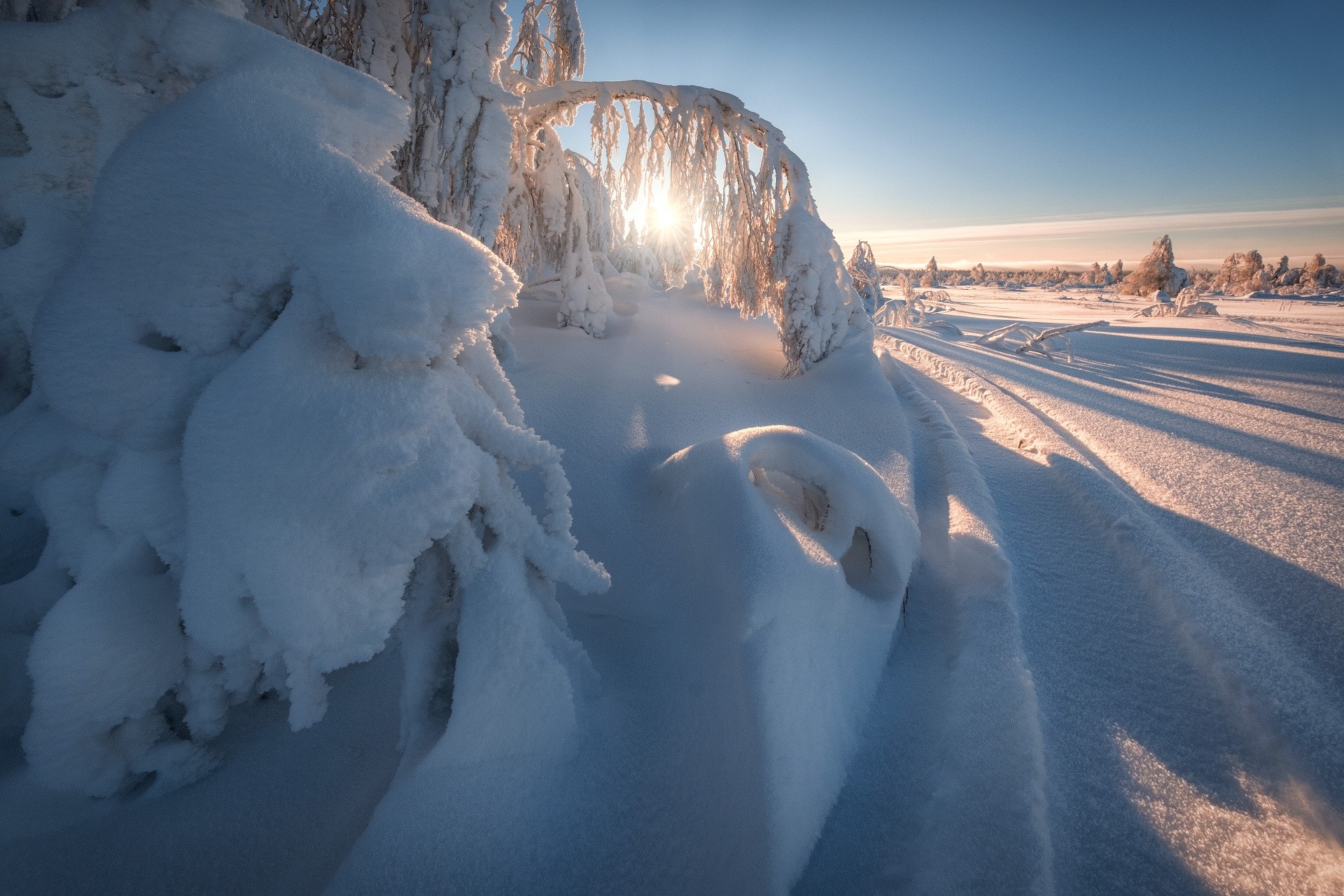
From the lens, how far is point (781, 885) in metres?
1.02

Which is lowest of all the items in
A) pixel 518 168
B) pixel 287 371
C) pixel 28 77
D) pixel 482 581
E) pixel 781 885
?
pixel 781 885

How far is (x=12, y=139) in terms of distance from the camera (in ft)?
4.58

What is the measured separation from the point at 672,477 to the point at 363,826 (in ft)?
4.66

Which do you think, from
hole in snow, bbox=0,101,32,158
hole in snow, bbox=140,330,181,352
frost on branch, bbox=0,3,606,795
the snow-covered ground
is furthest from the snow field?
hole in snow, bbox=0,101,32,158

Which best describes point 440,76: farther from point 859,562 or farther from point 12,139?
point 859,562

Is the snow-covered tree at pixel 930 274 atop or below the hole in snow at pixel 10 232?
atop

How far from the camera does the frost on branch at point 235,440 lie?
1.06 m

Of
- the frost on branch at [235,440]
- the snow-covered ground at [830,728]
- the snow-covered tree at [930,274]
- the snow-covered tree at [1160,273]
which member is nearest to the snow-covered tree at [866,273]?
the snow-covered ground at [830,728]

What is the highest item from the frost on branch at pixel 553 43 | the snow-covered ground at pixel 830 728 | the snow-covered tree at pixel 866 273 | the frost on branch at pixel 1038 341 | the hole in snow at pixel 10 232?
the frost on branch at pixel 553 43

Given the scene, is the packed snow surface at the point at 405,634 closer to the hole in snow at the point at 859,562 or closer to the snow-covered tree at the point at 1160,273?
the hole in snow at the point at 859,562

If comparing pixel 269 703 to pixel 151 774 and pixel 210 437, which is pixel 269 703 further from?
pixel 210 437

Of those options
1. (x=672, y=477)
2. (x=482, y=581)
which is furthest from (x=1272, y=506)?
(x=482, y=581)

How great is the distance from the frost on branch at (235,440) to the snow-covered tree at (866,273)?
11.7 m

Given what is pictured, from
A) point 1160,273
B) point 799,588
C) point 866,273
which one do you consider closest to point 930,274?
point 1160,273
